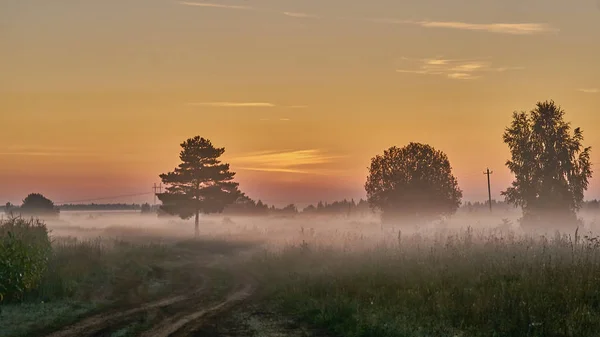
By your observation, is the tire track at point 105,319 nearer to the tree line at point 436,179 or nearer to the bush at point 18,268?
the bush at point 18,268

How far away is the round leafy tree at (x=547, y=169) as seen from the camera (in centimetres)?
4078

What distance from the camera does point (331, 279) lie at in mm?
20859

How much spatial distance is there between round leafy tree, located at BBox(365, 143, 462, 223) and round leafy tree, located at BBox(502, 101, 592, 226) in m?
14.1

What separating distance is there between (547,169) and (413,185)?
56.2 ft

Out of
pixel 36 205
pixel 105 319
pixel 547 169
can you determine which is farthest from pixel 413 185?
pixel 36 205

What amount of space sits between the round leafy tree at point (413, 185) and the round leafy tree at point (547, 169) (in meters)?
14.1

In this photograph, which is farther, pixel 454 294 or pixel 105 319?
pixel 105 319

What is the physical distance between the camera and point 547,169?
41531 millimetres

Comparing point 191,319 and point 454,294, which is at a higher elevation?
point 454,294

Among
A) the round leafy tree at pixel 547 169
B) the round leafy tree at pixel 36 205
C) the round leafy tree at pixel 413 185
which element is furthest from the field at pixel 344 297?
the round leafy tree at pixel 36 205

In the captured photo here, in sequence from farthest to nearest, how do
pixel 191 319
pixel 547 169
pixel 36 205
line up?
pixel 36 205, pixel 547 169, pixel 191 319

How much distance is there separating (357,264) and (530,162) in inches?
941

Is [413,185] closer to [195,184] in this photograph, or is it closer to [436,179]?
[436,179]

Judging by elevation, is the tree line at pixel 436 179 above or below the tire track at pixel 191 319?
above
